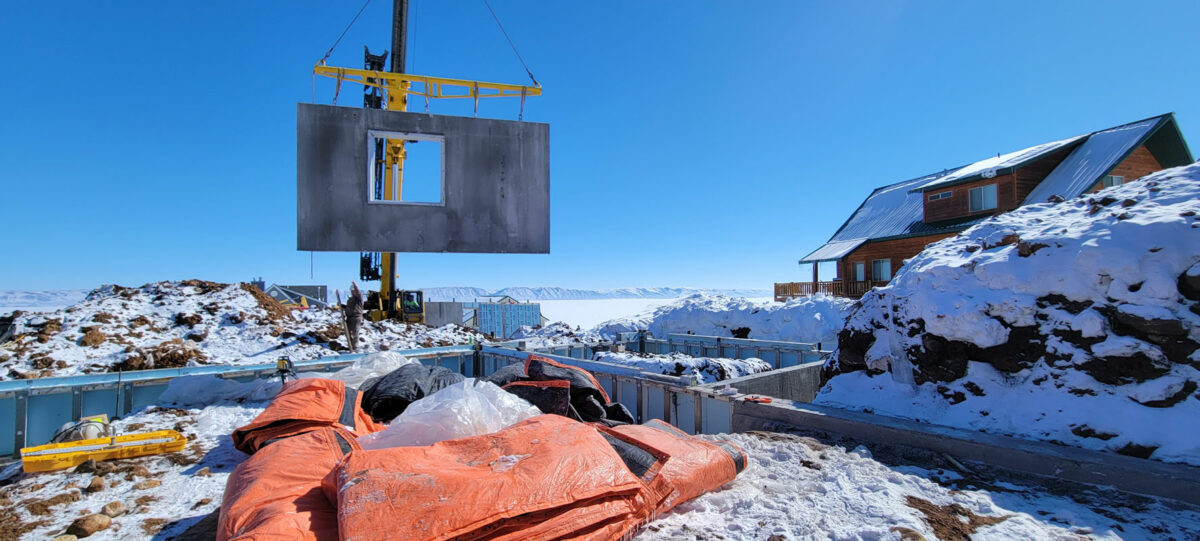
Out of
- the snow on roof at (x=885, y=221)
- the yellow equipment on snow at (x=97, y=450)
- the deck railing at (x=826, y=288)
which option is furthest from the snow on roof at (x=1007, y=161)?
the yellow equipment on snow at (x=97, y=450)

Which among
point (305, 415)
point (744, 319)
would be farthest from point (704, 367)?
point (744, 319)

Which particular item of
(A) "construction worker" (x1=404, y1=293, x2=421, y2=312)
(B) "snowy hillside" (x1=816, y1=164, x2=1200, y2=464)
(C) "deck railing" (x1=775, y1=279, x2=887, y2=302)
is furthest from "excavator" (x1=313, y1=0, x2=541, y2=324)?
(C) "deck railing" (x1=775, y1=279, x2=887, y2=302)

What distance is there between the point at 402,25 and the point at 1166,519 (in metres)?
13.0

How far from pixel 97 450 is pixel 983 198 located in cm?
2344

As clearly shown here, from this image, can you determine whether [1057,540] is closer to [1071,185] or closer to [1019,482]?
[1019,482]

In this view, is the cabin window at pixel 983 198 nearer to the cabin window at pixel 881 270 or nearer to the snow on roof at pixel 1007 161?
the snow on roof at pixel 1007 161

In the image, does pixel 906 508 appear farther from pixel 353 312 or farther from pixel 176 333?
pixel 176 333

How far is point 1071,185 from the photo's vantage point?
17.3 meters

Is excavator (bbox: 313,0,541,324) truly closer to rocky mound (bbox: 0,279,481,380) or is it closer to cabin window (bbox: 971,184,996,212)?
rocky mound (bbox: 0,279,481,380)

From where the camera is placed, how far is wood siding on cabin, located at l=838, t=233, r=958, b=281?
65.1 ft

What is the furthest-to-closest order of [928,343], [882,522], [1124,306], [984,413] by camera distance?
[928,343], [984,413], [1124,306], [882,522]

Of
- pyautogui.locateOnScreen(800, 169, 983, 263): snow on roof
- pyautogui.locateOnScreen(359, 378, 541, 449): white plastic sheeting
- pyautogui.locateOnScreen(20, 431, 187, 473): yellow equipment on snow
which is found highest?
pyautogui.locateOnScreen(800, 169, 983, 263): snow on roof

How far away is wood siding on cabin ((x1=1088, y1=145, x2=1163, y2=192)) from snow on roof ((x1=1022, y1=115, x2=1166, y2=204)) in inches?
13.9

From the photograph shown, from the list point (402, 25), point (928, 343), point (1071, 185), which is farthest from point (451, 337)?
point (1071, 185)
